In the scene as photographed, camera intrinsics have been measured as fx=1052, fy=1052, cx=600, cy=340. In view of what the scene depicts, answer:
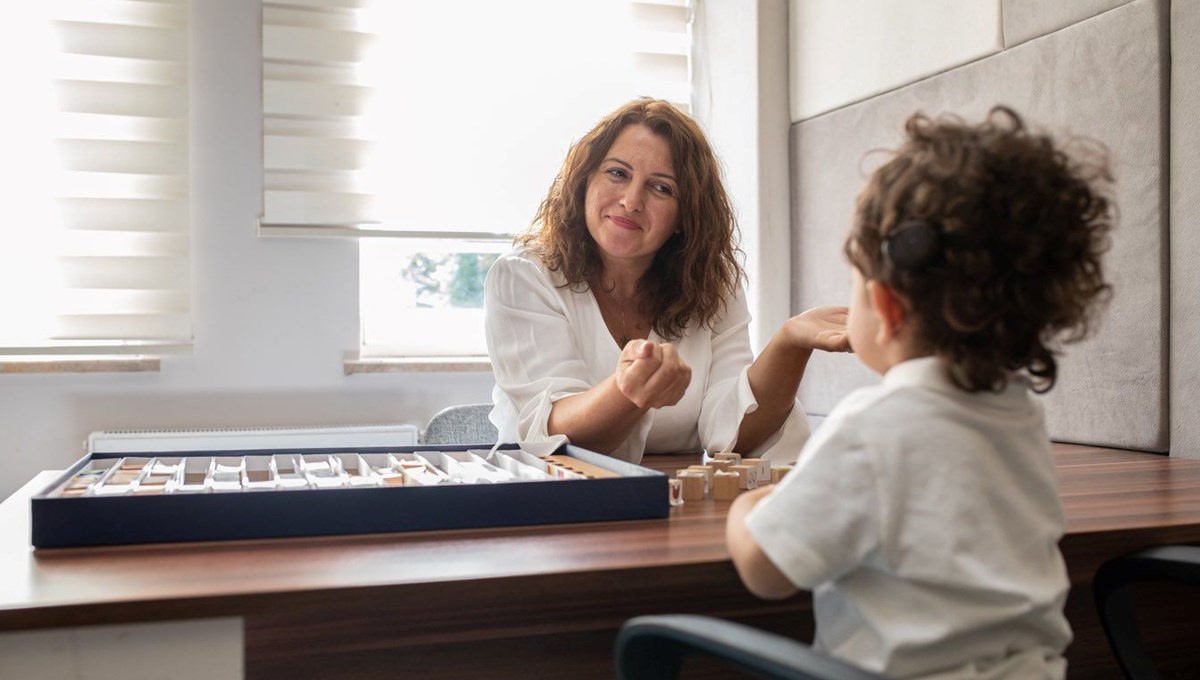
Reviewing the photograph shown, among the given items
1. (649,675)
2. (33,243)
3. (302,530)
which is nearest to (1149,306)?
(649,675)

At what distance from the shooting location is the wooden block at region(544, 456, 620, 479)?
119 cm

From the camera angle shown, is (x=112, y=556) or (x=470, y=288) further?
(x=470, y=288)

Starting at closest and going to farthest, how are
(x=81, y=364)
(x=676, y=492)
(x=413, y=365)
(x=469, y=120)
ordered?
1. (x=676, y=492)
2. (x=81, y=364)
3. (x=413, y=365)
4. (x=469, y=120)

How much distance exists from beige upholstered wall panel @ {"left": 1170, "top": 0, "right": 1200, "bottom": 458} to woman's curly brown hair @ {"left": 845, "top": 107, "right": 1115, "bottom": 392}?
3.70 feet

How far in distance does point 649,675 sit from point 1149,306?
4.70ft

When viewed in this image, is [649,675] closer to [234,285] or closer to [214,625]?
[214,625]

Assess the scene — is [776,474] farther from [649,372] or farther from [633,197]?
[633,197]

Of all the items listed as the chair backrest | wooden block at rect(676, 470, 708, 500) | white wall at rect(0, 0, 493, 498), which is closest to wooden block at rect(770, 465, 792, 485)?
wooden block at rect(676, 470, 708, 500)

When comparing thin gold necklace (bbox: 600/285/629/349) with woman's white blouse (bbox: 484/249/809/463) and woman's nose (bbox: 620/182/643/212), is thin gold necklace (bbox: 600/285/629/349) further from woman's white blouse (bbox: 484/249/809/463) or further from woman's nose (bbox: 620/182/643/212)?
woman's nose (bbox: 620/182/643/212)

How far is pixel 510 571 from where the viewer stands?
89 centimetres

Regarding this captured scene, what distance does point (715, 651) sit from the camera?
2.51 feet

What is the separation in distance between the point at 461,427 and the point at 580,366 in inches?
20.4

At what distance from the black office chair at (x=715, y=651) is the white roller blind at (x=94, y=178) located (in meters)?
2.44

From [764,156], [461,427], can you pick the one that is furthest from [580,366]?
[764,156]
